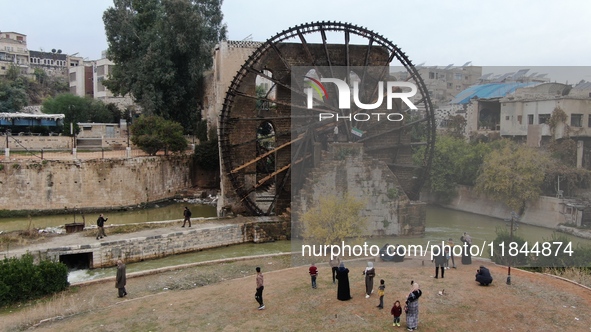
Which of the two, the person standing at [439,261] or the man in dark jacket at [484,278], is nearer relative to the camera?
the man in dark jacket at [484,278]

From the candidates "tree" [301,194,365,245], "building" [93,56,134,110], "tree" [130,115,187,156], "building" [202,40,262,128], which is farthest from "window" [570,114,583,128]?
"building" [93,56,134,110]

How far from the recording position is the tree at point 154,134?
76.3 feet

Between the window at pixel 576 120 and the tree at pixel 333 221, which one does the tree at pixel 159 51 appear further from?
the window at pixel 576 120

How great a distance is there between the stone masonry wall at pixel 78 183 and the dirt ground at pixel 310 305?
1132cm

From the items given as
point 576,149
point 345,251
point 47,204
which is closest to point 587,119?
point 576,149

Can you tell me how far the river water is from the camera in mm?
13000

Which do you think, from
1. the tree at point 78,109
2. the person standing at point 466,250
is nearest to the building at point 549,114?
the person standing at point 466,250

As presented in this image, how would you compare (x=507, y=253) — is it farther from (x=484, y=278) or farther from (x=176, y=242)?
(x=176, y=242)

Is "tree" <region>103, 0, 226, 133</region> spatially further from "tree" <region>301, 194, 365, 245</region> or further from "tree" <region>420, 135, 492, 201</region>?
"tree" <region>301, 194, 365, 245</region>

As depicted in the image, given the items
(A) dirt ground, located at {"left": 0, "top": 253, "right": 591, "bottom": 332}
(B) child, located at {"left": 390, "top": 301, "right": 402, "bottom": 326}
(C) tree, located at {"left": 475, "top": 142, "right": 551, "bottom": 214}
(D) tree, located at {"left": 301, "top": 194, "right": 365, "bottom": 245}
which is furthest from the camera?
(C) tree, located at {"left": 475, "top": 142, "right": 551, "bottom": 214}

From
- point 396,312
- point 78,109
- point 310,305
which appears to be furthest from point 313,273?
point 78,109

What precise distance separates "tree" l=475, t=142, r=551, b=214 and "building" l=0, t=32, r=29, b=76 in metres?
52.9

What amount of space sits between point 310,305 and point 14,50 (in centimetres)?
6212

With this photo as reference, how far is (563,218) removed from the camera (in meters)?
13.9
